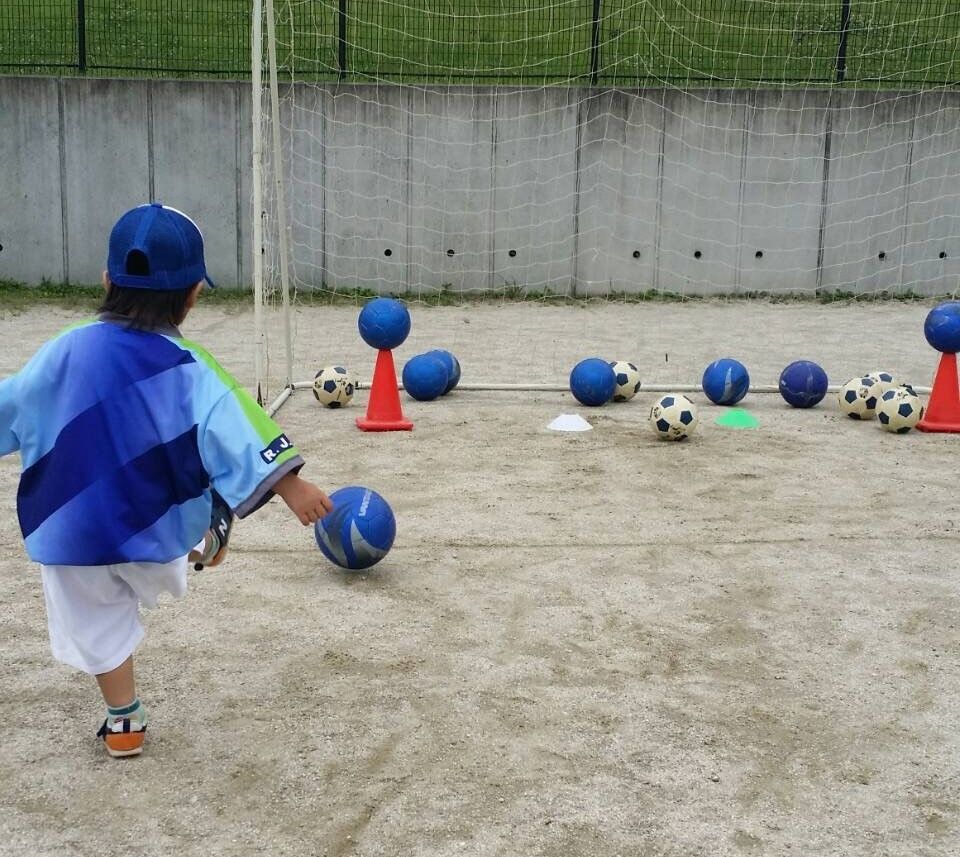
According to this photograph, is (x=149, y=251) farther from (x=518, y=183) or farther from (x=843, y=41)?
(x=843, y=41)

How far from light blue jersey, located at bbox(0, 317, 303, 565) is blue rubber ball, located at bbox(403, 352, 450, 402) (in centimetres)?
533

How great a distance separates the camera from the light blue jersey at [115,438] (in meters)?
3.32

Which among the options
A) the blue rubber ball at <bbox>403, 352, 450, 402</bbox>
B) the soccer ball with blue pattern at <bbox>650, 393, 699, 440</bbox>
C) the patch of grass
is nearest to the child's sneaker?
the soccer ball with blue pattern at <bbox>650, 393, 699, 440</bbox>

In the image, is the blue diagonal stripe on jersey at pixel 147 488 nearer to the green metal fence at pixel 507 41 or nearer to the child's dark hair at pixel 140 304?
the child's dark hair at pixel 140 304

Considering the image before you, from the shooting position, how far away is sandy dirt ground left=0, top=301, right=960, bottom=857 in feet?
10.7

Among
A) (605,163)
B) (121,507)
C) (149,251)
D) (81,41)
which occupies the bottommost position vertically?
(121,507)

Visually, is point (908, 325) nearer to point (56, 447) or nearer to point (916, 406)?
point (916, 406)

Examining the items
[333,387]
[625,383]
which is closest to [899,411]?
[625,383]

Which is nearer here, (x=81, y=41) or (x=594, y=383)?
(x=594, y=383)

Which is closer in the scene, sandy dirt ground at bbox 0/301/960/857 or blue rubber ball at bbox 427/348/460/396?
sandy dirt ground at bbox 0/301/960/857

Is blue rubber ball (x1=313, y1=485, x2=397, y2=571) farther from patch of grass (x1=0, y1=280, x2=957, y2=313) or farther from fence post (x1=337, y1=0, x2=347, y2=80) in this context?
fence post (x1=337, y1=0, x2=347, y2=80)

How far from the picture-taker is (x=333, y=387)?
27.7 ft

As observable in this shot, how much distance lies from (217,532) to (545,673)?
1284 mm

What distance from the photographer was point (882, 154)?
15.1 meters
